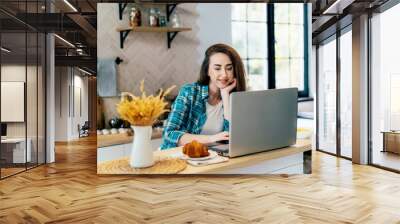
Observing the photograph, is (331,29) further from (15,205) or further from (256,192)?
(15,205)

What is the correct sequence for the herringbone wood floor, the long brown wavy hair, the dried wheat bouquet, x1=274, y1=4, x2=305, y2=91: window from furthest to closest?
x1=274, y1=4, x2=305, y2=91: window → the long brown wavy hair → the dried wheat bouquet → the herringbone wood floor

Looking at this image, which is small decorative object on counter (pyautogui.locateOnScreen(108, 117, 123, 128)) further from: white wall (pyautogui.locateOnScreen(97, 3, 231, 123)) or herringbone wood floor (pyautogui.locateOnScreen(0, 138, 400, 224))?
herringbone wood floor (pyautogui.locateOnScreen(0, 138, 400, 224))

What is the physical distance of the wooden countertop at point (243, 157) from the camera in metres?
4.29

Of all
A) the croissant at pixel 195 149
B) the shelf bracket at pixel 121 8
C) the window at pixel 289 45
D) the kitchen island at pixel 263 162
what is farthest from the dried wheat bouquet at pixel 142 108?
the window at pixel 289 45

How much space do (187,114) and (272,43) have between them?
4.27 ft

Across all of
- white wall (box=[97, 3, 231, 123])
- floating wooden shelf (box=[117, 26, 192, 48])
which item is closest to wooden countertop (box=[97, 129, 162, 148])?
white wall (box=[97, 3, 231, 123])

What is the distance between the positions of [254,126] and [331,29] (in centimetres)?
288

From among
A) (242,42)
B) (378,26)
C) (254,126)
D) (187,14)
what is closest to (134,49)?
(187,14)

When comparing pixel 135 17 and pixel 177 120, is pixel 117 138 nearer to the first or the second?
→ pixel 177 120

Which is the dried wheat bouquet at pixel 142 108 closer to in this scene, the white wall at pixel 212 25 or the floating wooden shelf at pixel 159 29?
the floating wooden shelf at pixel 159 29

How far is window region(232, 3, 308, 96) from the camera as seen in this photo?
436 cm

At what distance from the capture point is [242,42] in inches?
171

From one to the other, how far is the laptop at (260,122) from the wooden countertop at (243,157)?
6cm

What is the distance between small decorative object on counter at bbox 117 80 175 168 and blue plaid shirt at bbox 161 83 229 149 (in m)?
0.15
